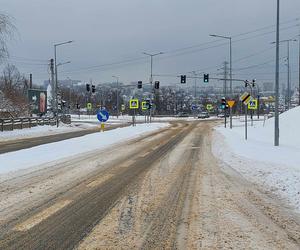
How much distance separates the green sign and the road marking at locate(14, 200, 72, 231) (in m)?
47.2

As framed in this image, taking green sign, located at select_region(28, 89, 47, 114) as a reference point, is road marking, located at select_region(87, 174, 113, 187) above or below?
below

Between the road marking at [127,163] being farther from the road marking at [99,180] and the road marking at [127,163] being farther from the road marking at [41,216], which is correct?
the road marking at [41,216]

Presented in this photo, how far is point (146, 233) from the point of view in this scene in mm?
6555

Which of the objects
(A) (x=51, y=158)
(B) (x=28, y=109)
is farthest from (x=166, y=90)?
(A) (x=51, y=158)

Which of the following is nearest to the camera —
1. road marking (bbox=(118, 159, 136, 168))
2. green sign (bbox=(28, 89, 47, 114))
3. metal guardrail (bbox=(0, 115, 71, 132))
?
road marking (bbox=(118, 159, 136, 168))

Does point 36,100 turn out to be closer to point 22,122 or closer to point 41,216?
point 22,122

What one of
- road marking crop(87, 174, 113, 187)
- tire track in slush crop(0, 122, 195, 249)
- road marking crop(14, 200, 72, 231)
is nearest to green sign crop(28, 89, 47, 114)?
road marking crop(87, 174, 113, 187)

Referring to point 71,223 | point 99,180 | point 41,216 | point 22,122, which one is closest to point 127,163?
point 99,180

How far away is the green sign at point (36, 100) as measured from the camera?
54062 mm

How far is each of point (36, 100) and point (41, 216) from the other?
49007 millimetres

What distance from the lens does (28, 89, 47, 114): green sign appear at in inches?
2128

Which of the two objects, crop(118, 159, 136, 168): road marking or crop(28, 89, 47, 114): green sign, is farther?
crop(28, 89, 47, 114): green sign

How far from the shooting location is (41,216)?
7.60 meters

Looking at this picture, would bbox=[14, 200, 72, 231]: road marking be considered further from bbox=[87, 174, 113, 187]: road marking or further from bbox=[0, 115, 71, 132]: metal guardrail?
bbox=[0, 115, 71, 132]: metal guardrail
